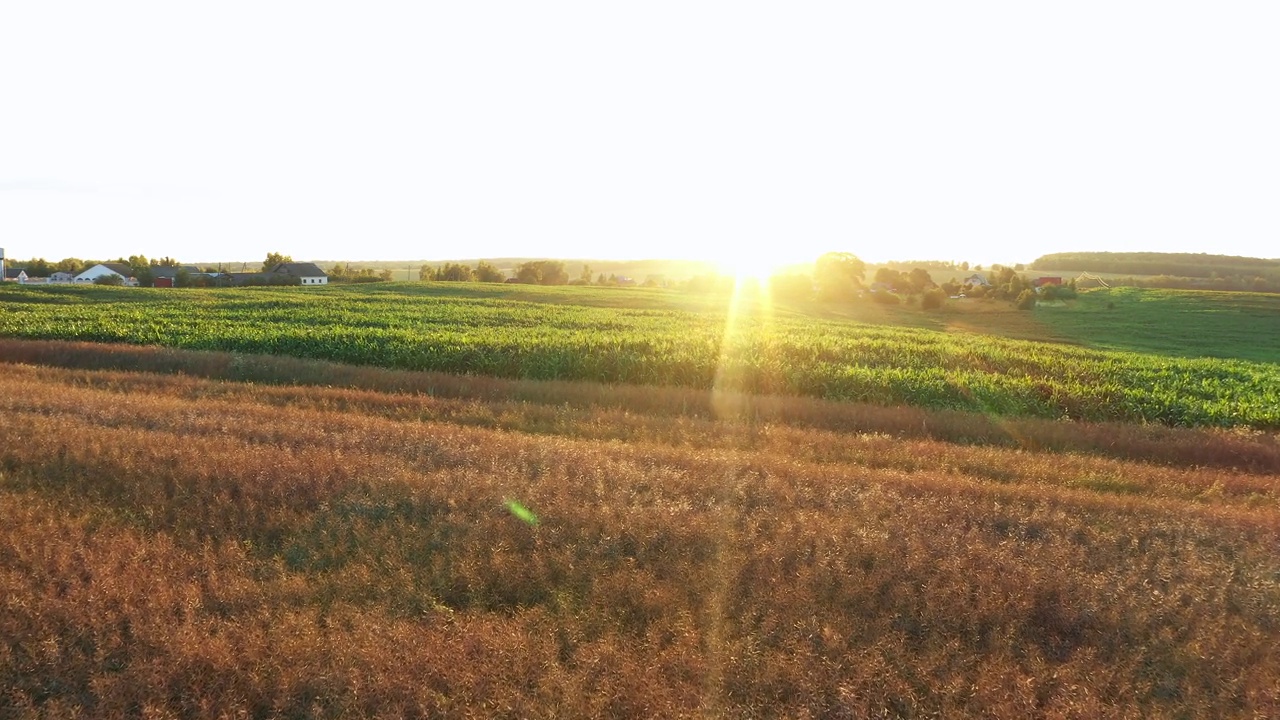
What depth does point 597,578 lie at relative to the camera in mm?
6117

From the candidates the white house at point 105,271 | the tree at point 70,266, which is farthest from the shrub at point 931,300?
the tree at point 70,266

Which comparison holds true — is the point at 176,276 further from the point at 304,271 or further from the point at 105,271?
the point at 105,271

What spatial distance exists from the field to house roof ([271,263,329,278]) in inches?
3387

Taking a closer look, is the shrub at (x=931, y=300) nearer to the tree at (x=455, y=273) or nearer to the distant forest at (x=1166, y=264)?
the tree at (x=455, y=273)

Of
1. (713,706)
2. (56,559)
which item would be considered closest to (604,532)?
(713,706)

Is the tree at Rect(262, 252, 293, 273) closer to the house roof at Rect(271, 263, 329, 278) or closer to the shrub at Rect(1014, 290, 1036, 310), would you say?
the house roof at Rect(271, 263, 329, 278)

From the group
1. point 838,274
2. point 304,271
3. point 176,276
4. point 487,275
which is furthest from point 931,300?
point 176,276

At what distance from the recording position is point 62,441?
9133mm

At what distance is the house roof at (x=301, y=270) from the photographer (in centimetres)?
9019

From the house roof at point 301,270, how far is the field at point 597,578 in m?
86.0

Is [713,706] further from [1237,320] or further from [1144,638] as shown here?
[1237,320]

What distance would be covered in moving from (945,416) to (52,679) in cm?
1383

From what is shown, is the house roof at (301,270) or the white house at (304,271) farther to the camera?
the house roof at (301,270)

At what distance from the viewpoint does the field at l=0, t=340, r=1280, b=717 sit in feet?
15.8
